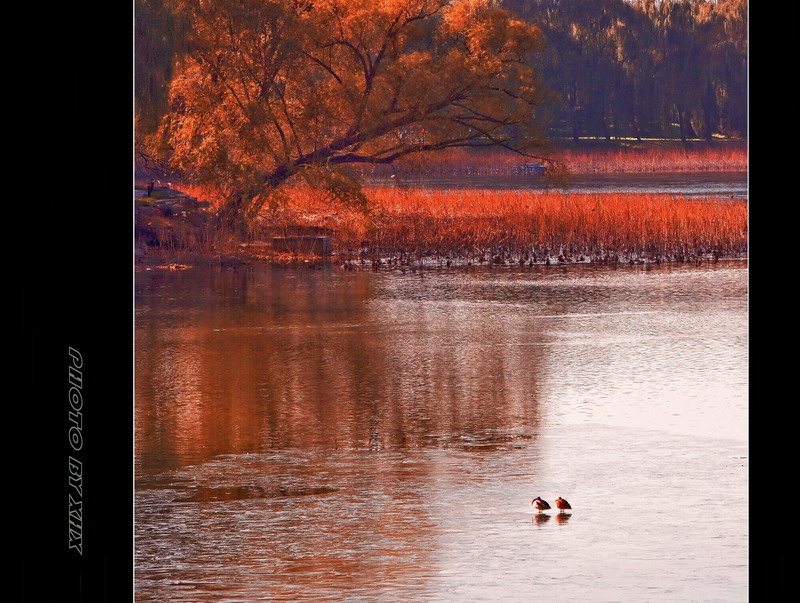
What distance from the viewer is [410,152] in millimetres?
34969

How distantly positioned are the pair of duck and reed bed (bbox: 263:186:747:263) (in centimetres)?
1798

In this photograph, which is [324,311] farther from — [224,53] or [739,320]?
[224,53]

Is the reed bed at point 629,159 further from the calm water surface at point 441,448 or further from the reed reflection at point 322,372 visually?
the calm water surface at point 441,448

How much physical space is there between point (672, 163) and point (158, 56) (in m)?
33.8

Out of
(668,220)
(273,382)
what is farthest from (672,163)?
(273,382)

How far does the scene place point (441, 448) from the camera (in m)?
12.2

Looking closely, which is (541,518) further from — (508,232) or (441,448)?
(508,232)

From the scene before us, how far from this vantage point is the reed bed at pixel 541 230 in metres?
28.5

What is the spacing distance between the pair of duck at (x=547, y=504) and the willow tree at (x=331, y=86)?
2147cm

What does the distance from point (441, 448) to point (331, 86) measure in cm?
2252

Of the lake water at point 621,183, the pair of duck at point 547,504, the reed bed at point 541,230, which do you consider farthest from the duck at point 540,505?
the lake water at point 621,183

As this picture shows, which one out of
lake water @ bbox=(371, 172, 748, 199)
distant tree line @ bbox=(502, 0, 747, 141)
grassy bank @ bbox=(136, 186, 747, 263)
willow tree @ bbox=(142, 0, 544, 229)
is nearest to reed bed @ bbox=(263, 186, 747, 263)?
grassy bank @ bbox=(136, 186, 747, 263)
